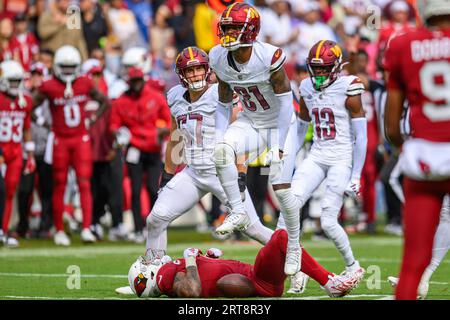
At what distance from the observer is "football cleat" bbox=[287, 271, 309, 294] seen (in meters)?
8.82

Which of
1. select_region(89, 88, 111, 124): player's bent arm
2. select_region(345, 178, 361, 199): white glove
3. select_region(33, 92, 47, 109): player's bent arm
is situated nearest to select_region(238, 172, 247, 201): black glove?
select_region(345, 178, 361, 199): white glove

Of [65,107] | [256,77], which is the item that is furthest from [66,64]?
[256,77]

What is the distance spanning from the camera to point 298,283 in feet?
29.0

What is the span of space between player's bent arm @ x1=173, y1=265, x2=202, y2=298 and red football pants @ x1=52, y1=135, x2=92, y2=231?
624 cm

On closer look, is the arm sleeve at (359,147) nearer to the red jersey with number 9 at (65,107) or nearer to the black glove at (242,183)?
the black glove at (242,183)

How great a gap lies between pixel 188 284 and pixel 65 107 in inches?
267

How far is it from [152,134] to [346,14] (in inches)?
278

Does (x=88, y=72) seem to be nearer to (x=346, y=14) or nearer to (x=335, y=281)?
(x=346, y=14)

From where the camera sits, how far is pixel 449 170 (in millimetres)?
5949

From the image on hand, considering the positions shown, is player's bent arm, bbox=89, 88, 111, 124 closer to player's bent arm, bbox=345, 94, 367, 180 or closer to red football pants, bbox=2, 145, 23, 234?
A: red football pants, bbox=2, 145, 23, 234

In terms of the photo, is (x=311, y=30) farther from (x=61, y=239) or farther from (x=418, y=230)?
(x=418, y=230)

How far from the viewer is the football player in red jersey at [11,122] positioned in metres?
14.0

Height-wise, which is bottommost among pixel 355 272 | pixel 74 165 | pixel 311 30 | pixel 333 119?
pixel 355 272
